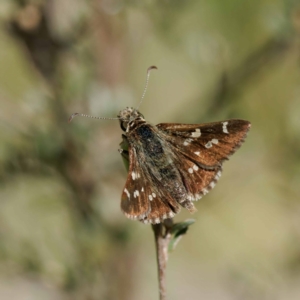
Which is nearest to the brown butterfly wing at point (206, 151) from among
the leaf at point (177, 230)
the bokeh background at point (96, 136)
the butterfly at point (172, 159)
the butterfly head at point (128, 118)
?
the butterfly at point (172, 159)

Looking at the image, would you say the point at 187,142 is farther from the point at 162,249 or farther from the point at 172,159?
the point at 162,249

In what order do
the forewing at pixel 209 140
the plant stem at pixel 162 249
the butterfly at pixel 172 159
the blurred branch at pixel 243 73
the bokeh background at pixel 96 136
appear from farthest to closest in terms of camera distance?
1. the blurred branch at pixel 243 73
2. the bokeh background at pixel 96 136
3. the forewing at pixel 209 140
4. the butterfly at pixel 172 159
5. the plant stem at pixel 162 249

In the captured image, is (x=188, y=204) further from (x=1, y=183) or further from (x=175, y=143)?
(x=1, y=183)

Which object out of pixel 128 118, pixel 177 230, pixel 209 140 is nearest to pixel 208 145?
pixel 209 140

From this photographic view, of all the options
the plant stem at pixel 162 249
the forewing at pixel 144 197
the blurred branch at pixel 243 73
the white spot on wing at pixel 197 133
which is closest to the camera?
the plant stem at pixel 162 249

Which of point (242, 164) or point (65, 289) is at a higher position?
point (242, 164)

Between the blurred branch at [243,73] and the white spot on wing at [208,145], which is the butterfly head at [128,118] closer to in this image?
the white spot on wing at [208,145]

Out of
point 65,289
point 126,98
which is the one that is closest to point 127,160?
point 126,98

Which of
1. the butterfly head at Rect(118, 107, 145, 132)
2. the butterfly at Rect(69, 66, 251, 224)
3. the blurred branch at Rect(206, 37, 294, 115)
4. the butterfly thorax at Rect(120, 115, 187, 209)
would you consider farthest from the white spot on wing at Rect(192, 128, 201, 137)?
the blurred branch at Rect(206, 37, 294, 115)
